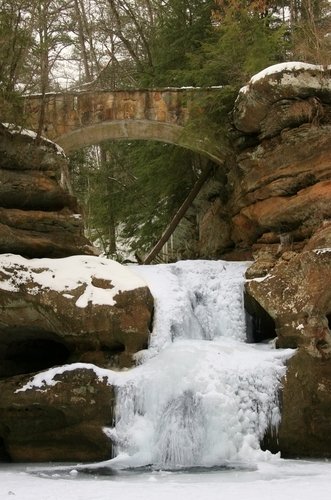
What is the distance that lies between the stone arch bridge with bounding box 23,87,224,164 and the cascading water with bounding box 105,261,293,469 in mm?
5733

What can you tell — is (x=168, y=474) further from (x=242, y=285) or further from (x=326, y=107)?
→ (x=326, y=107)

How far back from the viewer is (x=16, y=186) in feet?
34.2

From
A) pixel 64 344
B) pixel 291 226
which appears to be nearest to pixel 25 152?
pixel 64 344

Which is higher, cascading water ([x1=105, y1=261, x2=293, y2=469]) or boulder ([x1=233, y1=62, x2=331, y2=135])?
boulder ([x1=233, y1=62, x2=331, y2=135])

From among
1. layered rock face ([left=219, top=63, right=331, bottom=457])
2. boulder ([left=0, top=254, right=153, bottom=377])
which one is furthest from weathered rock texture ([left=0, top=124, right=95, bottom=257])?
layered rock face ([left=219, top=63, right=331, bottom=457])

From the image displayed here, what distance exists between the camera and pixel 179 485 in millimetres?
5715

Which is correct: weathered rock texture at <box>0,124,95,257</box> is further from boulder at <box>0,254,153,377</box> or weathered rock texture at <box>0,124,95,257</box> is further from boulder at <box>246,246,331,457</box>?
boulder at <box>246,246,331,457</box>

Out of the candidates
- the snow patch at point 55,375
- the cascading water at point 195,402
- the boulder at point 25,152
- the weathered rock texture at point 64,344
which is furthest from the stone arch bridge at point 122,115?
the snow patch at point 55,375

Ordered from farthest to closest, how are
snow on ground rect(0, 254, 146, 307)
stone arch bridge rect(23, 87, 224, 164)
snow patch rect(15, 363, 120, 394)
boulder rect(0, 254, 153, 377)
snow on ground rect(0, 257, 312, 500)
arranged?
stone arch bridge rect(23, 87, 224, 164), snow on ground rect(0, 254, 146, 307), boulder rect(0, 254, 153, 377), snow patch rect(15, 363, 120, 394), snow on ground rect(0, 257, 312, 500)

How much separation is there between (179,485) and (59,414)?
104 inches

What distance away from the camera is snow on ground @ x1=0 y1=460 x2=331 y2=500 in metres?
5.19

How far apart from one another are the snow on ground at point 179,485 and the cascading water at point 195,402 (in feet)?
2.07

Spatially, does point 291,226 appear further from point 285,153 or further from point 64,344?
point 64,344

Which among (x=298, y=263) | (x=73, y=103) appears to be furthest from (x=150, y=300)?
(x=73, y=103)
